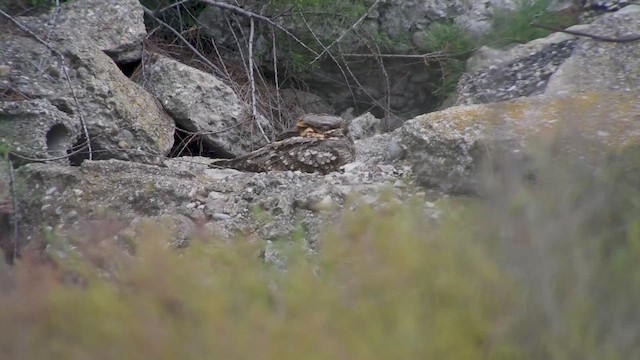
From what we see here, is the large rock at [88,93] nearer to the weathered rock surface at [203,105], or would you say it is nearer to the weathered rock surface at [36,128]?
the weathered rock surface at [36,128]

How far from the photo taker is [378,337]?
73.8 inches

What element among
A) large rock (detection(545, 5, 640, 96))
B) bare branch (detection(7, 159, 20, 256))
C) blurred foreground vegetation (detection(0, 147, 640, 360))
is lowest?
bare branch (detection(7, 159, 20, 256))

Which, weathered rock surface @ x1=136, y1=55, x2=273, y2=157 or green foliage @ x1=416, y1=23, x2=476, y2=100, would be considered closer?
weathered rock surface @ x1=136, y1=55, x2=273, y2=157

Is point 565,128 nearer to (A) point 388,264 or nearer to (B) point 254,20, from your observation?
(A) point 388,264

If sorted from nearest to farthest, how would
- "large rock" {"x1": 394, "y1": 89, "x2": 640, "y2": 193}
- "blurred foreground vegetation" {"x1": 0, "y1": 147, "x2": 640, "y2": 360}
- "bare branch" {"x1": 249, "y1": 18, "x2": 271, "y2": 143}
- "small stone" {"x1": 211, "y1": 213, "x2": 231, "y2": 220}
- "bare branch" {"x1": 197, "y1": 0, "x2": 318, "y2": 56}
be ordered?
1. "blurred foreground vegetation" {"x1": 0, "y1": 147, "x2": 640, "y2": 360}
2. "large rock" {"x1": 394, "y1": 89, "x2": 640, "y2": 193}
3. "small stone" {"x1": 211, "y1": 213, "x2": 231, "y2": 220}
4. "bare branch" {"x1": 249, "y1": 18, "x2": 271, "y2": 143}
5. "bare branch" {"x1": 197, "y1": 0, "x2": 318, "y2": 56}

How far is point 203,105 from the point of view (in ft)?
20.2

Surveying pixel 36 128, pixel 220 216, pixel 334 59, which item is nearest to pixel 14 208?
pixel 220 216

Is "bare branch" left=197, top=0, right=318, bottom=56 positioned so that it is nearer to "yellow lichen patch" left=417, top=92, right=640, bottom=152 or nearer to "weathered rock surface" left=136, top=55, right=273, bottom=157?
"weathered rock surface" left=136, top=55, right=273, bottom=157

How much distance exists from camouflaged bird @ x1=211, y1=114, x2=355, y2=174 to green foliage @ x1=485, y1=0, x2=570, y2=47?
1.18 metres

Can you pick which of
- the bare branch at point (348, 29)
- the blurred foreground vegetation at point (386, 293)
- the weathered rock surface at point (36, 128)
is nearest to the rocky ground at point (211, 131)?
the weathered rock surface at point (36, 128)

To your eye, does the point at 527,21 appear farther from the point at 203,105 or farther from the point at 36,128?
the point at 36,128

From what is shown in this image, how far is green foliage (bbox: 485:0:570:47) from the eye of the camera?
18.5 feet

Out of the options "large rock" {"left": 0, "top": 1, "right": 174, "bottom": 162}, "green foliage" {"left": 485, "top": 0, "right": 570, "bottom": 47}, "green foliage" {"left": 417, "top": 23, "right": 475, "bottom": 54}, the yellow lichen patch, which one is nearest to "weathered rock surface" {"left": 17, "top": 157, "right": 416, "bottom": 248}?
"large rock" {"left": 0, "top": 1, "right": 174, "bottom": 162}

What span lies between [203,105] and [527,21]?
7.20 ft
